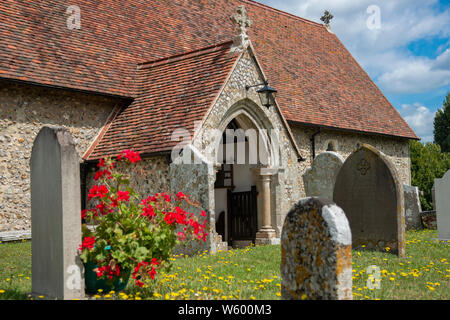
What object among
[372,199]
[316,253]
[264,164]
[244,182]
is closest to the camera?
[316,253]

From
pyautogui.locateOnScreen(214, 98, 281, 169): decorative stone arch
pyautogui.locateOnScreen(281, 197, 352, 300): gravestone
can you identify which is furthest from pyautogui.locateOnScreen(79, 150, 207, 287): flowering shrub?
pyautogui.locateOnScreen(214, 98, 281, 169): decorative stone arch

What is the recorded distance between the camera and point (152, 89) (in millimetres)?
12648

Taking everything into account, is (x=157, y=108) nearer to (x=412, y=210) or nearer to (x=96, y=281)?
(x=96, y=281)

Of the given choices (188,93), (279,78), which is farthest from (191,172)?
(279,78)

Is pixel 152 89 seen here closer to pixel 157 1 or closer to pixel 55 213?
pixel 157 1

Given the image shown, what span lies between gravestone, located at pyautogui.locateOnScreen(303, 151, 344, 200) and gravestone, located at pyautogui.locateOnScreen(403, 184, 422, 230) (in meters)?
4.33

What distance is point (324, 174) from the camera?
1258 cm

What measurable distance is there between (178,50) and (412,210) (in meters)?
9.57

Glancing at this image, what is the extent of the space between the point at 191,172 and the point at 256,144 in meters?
2.91

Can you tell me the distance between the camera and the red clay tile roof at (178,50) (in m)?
12.0

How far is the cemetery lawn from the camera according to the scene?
5340mm

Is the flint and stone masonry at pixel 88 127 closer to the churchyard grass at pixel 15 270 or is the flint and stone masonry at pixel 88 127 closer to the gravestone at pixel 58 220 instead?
the churchyard grass at pixel 15 270

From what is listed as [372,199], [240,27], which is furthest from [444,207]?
[240,27]

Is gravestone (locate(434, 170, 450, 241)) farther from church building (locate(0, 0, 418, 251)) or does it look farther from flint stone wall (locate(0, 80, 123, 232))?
flint stone wall (locate(0, 80, 123, 232))
